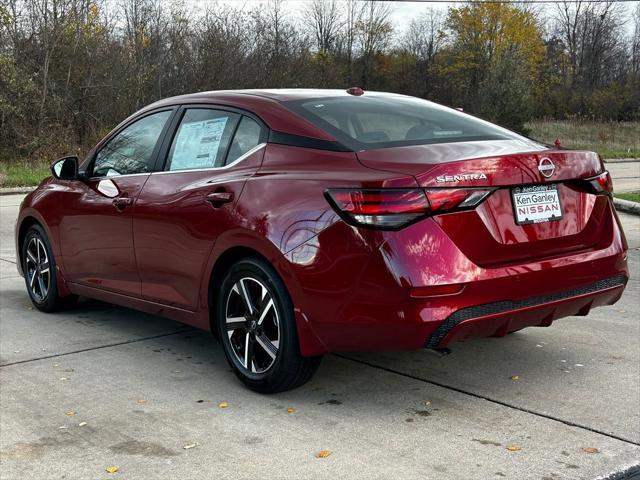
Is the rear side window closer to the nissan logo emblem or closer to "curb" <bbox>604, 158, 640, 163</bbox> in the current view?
the nissan logo emblem

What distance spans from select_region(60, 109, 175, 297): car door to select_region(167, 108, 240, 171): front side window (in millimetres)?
193

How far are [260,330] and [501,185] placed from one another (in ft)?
4.63

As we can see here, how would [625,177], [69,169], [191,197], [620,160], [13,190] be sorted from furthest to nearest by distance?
1. [620,160]
2. [625,177]
3. [13,190]
4. [69,169]
5. [191,197]

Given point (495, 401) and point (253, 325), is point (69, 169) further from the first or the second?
point (495, 401)

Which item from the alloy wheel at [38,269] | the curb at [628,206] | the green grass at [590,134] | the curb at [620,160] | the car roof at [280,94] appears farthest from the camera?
the green grass at [590,134]

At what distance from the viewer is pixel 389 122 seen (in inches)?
169

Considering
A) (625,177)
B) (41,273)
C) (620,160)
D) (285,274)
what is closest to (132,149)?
(41,273)

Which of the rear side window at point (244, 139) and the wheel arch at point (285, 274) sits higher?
the rear side window at point (244, 139)

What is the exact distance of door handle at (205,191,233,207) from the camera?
415 centimetres

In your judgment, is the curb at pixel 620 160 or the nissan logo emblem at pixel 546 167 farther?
the curb at pixel 620 160

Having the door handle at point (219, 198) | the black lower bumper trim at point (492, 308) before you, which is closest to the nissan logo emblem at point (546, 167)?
the black lower bumper trim at point (492, 308)

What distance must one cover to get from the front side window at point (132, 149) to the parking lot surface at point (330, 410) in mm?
1134

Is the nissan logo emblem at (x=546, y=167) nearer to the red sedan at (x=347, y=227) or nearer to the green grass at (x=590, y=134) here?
the red sedan at (x=347, y=227)

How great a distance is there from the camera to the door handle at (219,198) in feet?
13.6
